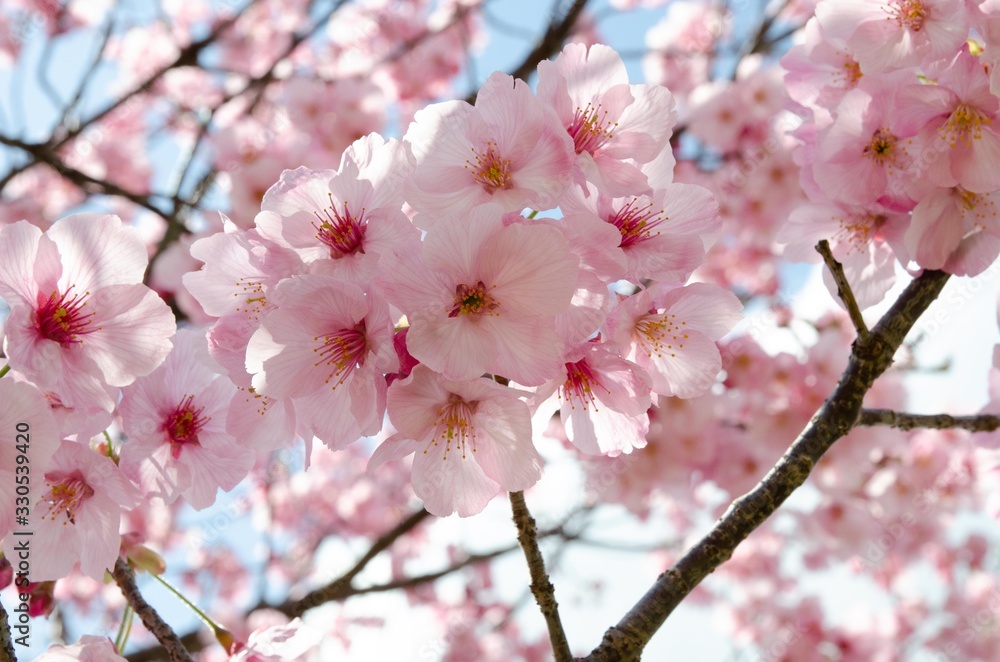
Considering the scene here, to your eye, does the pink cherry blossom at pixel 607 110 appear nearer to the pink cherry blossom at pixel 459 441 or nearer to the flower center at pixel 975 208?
the pink cherry blossom at pixel 459 441

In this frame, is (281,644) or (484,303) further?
(281,644)

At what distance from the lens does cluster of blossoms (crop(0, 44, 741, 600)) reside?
3.32ft

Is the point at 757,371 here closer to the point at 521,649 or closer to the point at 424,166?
the point at 424,166

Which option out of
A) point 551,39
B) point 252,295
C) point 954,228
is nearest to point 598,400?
point 252,295

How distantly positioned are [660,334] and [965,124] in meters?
0.69

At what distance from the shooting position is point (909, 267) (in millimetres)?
1538

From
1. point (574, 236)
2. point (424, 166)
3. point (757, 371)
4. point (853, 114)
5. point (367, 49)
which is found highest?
point (367, 49)

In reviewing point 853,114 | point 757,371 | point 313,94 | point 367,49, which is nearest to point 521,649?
point 757,371

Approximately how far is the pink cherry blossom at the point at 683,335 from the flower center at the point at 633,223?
8cm

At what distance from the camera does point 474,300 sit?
3.40 ft

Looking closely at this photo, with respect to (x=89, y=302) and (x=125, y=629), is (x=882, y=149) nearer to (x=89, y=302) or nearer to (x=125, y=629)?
(x=89, y=302)

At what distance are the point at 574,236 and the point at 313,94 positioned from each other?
3.53 meters

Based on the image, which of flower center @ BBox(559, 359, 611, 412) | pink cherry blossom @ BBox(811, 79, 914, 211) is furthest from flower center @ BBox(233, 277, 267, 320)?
pink cherry blossom @ BBox(811, 79, 914, 211)

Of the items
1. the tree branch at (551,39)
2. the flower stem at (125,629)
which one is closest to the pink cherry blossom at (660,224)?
the flower stem at (125,629)
